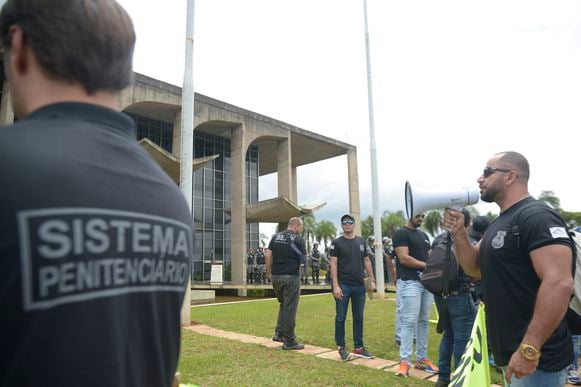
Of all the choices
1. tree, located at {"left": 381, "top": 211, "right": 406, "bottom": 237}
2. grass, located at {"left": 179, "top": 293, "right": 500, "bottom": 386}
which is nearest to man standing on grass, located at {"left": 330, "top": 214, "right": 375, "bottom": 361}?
grass, located at {"left": 179, "top": 293, "right": 500, "bottom": 386}

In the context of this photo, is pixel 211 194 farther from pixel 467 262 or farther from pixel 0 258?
pixel 0 258

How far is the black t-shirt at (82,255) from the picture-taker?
0.79 meters

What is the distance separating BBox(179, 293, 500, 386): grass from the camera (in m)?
4.80

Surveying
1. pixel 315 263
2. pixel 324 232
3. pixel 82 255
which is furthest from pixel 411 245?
pixel 324 232

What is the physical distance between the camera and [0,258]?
78 centimetres

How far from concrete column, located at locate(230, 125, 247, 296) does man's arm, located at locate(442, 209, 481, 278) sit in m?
19.4

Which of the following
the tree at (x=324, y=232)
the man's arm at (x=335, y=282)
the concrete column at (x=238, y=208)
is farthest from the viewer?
the tree at (x=324, y=232)

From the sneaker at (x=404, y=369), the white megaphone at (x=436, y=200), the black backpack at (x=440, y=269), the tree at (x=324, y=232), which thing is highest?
the tree at (x=324, y=232)

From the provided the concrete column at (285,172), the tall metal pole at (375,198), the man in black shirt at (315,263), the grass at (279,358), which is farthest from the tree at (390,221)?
the grass at (279,358)

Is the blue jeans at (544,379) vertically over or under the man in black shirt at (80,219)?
under

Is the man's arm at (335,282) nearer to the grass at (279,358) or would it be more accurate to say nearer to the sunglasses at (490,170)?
the grass at (279,358)

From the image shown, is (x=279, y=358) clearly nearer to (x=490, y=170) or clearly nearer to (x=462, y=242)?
(x=462, y=242)

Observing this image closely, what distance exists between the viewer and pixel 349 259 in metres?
6.39

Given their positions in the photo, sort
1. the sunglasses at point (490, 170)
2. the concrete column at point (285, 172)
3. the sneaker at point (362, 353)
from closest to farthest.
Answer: the sunglasses at point (490, 170) → the sneaker at point (362, 353) → the concrete column at point (285, 172)
